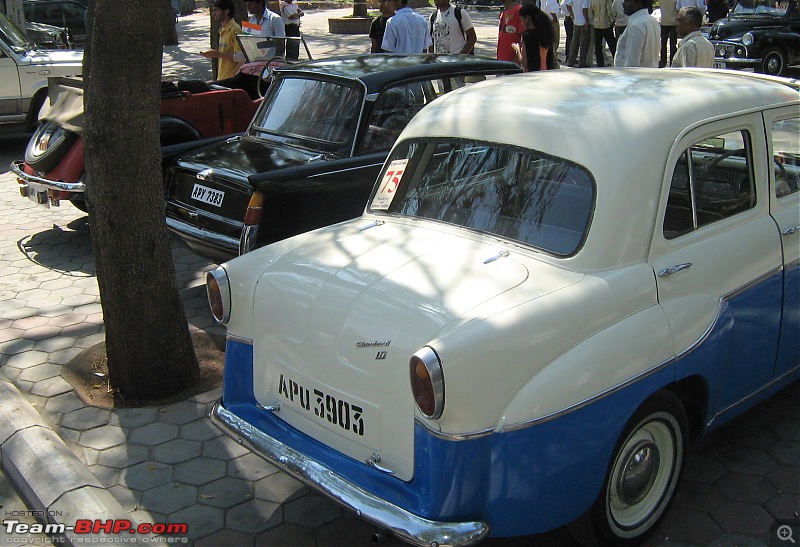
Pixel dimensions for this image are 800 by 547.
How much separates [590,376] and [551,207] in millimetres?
873

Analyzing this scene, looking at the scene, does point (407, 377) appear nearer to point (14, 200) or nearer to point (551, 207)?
point (551, 207)

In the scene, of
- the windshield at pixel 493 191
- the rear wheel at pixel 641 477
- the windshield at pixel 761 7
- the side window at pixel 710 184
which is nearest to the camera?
the rear wheel at pixel 641 477

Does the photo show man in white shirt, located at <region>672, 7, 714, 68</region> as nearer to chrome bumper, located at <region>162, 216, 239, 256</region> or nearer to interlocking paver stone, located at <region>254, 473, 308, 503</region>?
chrome bumper, located at <region>162, 216, 239, 256</region>

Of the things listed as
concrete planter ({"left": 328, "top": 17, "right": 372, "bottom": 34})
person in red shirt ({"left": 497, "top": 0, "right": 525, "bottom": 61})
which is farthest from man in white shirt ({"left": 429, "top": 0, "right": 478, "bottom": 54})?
concrete planter ({"left": 328, "top": 17, "right": 372, "bottom": 34})

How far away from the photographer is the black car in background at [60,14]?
20438 millimetres

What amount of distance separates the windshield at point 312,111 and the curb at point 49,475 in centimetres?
292

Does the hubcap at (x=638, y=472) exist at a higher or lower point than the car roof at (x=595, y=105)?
lower

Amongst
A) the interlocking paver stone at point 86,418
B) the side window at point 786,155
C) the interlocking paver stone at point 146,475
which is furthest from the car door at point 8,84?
the side window at point 786,155

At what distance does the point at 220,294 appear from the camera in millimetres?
3709

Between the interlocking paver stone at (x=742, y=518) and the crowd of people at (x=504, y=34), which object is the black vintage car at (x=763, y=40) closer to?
the crowd of people at (x=504, y=34)

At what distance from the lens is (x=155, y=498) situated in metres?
3.88

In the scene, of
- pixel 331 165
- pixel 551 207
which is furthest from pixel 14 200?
pixel 551 207

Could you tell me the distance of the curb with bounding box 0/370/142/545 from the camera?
3625mm

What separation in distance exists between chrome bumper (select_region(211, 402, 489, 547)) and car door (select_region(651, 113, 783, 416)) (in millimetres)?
1199
